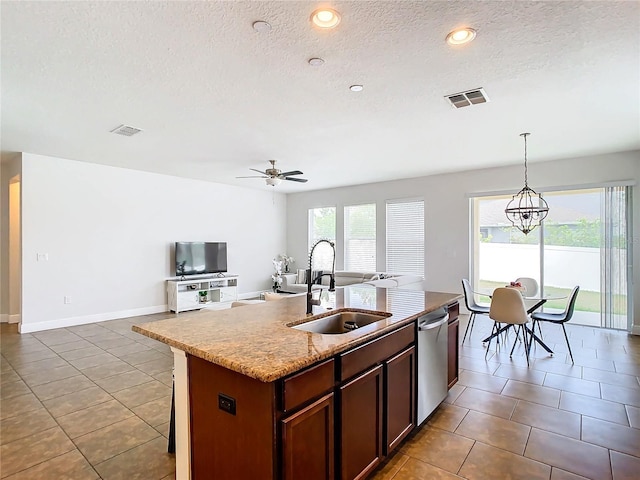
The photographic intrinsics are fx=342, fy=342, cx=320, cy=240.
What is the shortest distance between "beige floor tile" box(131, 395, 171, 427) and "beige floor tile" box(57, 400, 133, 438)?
88 millimetres

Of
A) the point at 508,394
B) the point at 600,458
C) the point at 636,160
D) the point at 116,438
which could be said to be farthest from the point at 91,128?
the point at 636,160

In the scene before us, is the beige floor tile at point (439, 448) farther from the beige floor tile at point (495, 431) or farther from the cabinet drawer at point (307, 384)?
the cabinet drawer at point (307, 384)

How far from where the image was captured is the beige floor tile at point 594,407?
269cm

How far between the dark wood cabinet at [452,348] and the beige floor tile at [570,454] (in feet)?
2.31

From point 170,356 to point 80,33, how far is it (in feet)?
11.1

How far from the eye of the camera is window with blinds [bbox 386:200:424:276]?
7.17 m

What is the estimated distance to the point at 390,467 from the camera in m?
2.13

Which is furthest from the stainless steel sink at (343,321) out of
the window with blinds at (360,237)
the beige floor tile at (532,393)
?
the window with blinds at (360,237)

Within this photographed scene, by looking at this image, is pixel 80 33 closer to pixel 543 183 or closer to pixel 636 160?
pixel 543 183

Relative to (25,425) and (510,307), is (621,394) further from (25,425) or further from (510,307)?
(25,425)

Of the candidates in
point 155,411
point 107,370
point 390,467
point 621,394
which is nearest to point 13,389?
point 107,370

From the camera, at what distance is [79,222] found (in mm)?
5738

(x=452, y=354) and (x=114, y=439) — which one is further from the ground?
(x=452, y=354)

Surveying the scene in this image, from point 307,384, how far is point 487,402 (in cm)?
226
